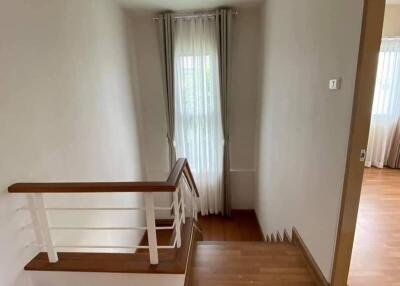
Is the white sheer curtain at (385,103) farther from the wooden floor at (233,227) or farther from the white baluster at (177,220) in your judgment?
the white baluster at (177,220)

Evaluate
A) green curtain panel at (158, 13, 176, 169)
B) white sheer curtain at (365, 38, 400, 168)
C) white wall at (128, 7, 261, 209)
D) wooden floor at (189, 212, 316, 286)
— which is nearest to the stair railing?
wooden floor at (189, 212, 316, 286)

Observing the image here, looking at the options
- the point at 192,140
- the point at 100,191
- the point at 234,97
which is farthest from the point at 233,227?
the point at 100,191

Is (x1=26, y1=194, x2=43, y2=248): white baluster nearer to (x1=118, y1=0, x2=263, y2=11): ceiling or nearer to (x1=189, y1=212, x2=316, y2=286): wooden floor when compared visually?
(x1=189, y1=212, x2=316, y2=286): wooden floor

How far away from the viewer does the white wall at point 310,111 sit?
4.81ft

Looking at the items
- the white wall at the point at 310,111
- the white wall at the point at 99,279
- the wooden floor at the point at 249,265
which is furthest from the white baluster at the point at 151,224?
the white wall at the point at 310,111

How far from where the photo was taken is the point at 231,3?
134 inches

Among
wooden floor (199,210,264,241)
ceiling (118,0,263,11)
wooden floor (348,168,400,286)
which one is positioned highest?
ceiling (118,0,263,11)

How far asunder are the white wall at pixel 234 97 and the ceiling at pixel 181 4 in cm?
19

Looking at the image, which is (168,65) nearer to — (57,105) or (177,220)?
(57,105)

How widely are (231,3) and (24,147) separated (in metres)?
3.14

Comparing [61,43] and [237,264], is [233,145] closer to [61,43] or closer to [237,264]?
[237,264]

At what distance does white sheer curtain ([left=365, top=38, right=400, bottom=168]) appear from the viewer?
3865 millimetres

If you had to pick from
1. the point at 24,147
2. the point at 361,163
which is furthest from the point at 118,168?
the point at 361,163

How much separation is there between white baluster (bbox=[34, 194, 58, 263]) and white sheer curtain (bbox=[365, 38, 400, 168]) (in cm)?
474
